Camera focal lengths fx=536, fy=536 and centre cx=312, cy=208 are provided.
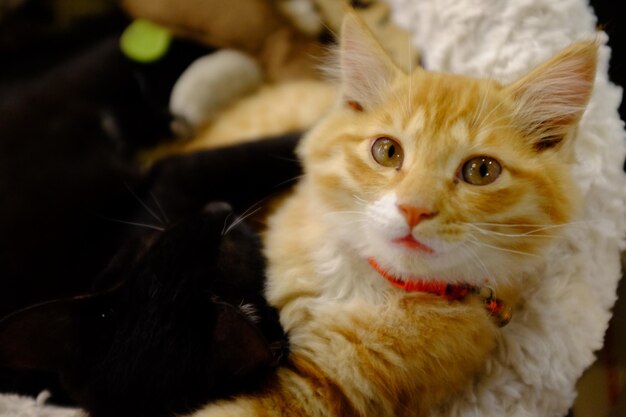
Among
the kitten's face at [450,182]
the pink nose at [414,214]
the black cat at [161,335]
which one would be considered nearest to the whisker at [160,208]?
the black cat at [161,335]


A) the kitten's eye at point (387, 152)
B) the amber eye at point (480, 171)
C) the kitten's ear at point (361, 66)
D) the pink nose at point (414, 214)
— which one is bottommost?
the pink nose at point (414, 214)

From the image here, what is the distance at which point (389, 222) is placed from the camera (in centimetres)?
90

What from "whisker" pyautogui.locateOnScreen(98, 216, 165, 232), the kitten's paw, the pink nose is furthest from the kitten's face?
the kitten's paw

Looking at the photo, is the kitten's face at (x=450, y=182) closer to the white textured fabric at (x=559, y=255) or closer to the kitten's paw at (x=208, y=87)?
the white textured fabric at (x=559, y=255)

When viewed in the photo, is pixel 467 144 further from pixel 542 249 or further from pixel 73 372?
pixel 73 372

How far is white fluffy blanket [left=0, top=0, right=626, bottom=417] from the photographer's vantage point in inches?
42.8

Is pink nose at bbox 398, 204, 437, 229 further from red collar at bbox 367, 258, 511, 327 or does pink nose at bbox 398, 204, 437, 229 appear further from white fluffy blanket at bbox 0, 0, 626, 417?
white fluffy blanket at bbox 0, 0, 626, 417

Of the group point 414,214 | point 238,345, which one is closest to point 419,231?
point 414,214

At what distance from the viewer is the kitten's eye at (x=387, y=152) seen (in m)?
1.01

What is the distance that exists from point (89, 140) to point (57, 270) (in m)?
0.40

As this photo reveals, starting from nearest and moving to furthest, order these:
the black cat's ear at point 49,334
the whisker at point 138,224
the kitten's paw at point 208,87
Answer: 1. the black cat's ear at point 49,334
2. the whisker at point 138,224
3. the kitten's paw at point 208,87

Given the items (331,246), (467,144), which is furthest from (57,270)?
(467,144)

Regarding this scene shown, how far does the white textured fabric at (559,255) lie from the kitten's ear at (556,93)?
7.9 inches

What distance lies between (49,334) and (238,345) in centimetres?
39
